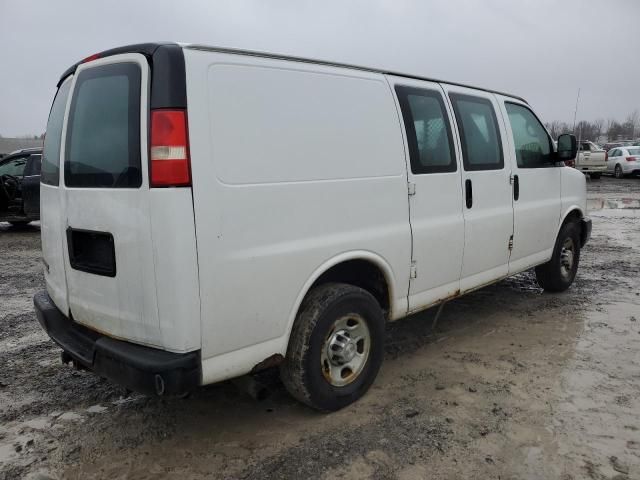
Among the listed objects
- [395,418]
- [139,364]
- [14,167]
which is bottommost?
[395,418]

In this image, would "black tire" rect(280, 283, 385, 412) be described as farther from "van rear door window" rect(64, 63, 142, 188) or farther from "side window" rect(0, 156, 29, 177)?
"side window" rect(0, 156, 29, 177)

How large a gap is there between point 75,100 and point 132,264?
112 centimetres

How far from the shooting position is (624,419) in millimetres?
3215

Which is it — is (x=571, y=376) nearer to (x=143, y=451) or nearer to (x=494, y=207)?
(x=494, y=207)

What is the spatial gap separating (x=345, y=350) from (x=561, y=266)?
12.0 ft

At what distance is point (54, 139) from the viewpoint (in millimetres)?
3256

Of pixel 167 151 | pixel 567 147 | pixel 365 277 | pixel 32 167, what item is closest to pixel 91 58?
pixel 167 151

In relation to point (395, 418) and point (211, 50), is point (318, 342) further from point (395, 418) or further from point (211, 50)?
point (211, 50)

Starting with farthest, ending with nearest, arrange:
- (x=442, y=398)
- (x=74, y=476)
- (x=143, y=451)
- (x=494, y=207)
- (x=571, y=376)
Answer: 1. (x=494, y=207)
2. (x=571, y=376)
3. (x=442, y=398)
4. (x=143, y=451)
5. (x=74, y=476)

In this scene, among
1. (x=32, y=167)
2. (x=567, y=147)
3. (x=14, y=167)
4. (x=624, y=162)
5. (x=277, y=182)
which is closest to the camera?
(x=277, y=182)

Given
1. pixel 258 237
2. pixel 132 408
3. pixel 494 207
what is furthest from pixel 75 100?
pixel 494 207

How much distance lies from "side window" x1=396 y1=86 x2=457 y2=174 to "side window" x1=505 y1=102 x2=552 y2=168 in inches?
45.3

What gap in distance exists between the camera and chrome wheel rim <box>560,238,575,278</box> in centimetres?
588

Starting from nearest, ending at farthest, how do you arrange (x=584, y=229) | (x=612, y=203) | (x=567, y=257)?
(x=567, y=257) → (x=584, y=229) → (x=612, y=203)
